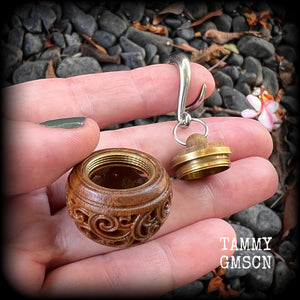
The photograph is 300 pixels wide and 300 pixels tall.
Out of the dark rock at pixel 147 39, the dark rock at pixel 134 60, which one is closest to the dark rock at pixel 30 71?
the dark rock at pixel 134 60

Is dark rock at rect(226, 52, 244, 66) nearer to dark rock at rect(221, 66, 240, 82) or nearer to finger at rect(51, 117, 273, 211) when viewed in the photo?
dark rock at rect(221, 66, 240, 82)

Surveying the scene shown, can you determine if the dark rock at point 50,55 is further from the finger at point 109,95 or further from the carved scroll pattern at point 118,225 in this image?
the carved scroll pattern at point 118,225

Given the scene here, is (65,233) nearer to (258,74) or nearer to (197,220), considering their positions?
(197,220)

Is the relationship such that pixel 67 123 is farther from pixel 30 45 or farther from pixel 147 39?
pixel 147 39

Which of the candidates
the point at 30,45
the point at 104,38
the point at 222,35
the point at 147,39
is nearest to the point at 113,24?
the point at 104,38

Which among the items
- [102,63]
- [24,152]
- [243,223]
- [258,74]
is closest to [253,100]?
[258,74]
